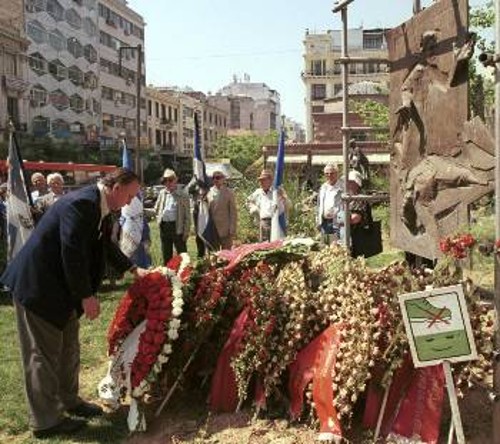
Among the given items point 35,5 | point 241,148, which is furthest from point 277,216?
point 241,148

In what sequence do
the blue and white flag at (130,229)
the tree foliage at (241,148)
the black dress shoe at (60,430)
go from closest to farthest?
the black dress shoe at (60,430), the blue and white flag at (130,229), the tree foliage at (241,148)

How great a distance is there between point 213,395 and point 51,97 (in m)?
50.6

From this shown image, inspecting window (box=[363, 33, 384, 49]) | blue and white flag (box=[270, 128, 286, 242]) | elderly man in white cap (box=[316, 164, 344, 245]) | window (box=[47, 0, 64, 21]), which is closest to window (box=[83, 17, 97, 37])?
window (box=[47, 0, 64, 21])

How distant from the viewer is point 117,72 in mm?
65812

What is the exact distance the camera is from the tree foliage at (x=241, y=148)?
66.1 meters

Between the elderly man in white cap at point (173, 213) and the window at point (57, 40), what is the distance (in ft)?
151

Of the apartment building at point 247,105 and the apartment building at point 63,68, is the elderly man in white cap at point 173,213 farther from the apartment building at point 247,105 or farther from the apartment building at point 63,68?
the apartment building at point 247,105

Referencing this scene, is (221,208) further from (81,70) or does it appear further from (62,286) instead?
(81,70)

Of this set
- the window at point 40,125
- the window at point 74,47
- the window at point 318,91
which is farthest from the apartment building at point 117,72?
the window at point 318,91

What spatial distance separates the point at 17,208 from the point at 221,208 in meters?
3.59

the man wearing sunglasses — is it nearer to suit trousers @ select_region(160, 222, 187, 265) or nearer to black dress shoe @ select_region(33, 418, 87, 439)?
suit trousers @ select_region(160, 222, 187, 265)

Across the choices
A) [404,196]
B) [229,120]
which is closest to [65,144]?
[404,196]

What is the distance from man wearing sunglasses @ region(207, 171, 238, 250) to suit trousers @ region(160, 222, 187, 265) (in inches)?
19.7

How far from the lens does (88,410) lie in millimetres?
4699
